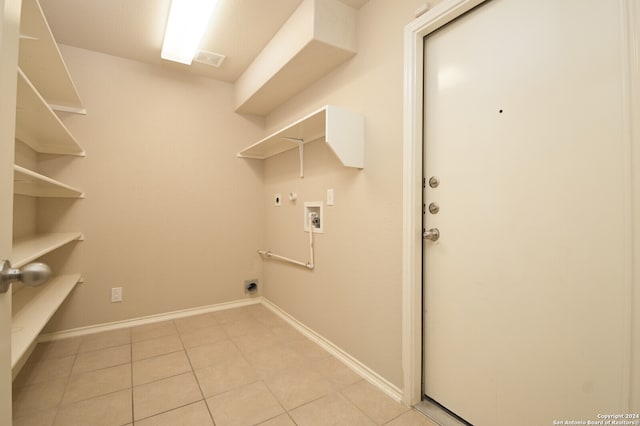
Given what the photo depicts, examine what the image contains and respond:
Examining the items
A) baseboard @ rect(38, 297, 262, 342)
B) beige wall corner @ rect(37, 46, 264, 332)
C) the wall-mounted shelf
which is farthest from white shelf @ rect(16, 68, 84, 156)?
baseboard @ rect(38, 297, 262, 342)

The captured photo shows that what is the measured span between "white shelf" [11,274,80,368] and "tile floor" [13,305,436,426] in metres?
0.43

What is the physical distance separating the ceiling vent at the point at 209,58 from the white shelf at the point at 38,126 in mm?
1164

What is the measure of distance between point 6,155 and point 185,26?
1726 millimetres

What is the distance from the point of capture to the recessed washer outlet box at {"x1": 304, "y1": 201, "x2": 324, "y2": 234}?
2238 millimetres

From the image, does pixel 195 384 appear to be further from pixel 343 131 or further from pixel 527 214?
pixel 527 214

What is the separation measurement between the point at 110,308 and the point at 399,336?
2.41 m

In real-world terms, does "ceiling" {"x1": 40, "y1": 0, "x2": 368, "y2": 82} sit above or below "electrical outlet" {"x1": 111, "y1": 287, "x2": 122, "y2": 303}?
above

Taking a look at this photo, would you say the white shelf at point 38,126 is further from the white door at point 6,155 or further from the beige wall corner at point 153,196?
the white door at point 6,155

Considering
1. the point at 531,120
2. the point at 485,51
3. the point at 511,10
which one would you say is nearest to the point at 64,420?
the point at 531,120

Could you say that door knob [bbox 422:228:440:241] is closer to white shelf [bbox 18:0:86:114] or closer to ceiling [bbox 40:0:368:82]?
ceiling [bbox 40:0:368:82]

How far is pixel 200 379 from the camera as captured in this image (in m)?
1.75

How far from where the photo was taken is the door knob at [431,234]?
146cm

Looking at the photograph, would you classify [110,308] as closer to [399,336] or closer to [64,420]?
[64,420]

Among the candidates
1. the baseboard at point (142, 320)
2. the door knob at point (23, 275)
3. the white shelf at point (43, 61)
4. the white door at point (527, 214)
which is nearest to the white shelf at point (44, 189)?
the white shelf at point (43, 61)
